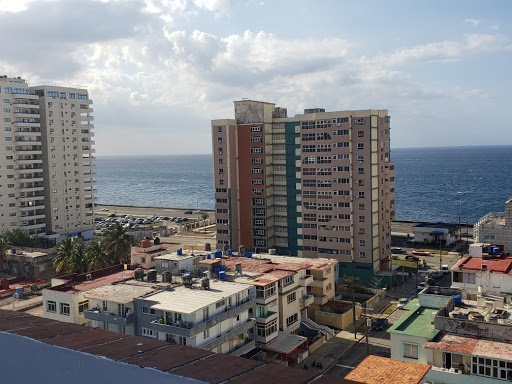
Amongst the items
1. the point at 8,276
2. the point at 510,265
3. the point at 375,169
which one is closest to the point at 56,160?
the point at 8,276

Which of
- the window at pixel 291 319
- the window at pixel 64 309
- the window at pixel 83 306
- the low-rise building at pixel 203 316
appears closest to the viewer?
the low-rise building at pixel 203 316

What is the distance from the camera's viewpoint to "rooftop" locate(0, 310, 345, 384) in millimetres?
6918

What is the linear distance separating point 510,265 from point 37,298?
50.4 m

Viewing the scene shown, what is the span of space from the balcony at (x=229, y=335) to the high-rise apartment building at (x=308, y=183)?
115ft

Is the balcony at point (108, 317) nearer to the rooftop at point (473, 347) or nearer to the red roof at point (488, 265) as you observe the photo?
the rooftop at point (473, 347)

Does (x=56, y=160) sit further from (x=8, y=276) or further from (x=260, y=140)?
(x=260, y=140)

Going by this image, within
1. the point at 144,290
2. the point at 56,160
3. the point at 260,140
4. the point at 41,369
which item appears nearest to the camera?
the point at 41,369

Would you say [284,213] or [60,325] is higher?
[60,325]

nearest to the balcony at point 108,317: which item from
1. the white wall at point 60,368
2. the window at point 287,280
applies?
the window at point 287,280

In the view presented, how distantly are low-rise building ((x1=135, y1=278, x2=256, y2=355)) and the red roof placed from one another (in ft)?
62.5

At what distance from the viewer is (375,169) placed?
245ft

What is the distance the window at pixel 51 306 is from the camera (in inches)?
1807

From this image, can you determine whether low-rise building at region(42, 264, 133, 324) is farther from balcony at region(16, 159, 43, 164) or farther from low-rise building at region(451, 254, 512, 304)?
balcony at region(16, 159, 43, 164)

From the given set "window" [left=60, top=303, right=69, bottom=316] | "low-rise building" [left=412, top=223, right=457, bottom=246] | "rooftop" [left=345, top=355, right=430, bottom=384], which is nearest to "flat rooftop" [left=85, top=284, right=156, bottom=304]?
"window" [left=60, top=303, right=69, bottom=316]
